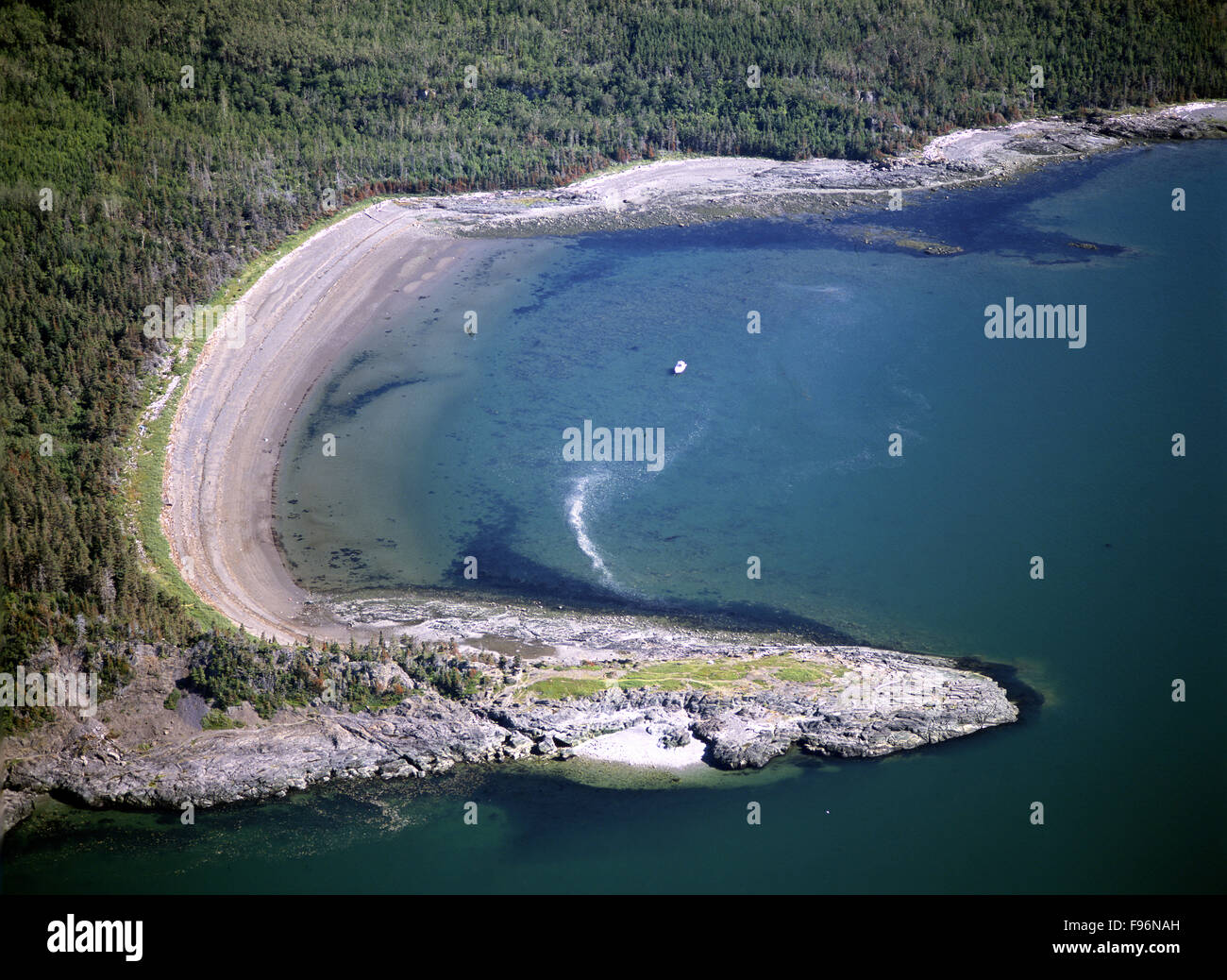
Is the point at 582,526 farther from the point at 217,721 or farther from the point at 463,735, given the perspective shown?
the point at 217,721

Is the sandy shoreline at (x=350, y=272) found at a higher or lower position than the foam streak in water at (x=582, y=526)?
higher

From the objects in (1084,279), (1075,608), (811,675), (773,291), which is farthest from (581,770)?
(1084,279)

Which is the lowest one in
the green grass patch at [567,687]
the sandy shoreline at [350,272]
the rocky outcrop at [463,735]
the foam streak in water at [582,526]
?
the rocky outcrop at [463,735]

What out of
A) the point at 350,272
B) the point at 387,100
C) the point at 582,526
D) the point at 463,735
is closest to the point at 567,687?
the point at 463,735

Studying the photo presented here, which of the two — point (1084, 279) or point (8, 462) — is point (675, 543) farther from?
point (1084, 279)

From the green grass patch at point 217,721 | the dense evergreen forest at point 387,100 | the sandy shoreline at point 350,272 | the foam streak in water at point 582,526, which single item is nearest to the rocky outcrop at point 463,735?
the green grass patch at point 217,721

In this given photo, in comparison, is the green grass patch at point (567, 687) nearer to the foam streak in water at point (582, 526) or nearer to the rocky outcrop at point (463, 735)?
the rocky outcrop at point (463, 735)
